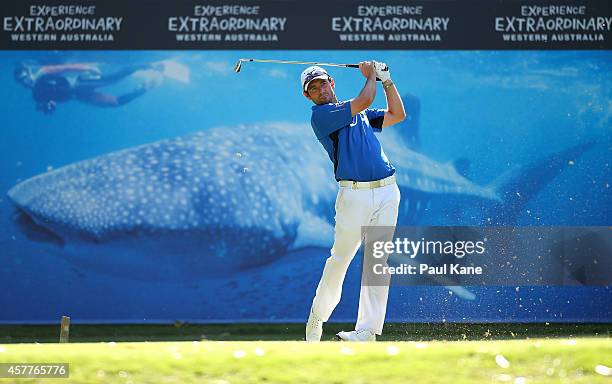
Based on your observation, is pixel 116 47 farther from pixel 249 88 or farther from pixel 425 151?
pixel 425 151

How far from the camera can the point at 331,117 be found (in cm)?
708

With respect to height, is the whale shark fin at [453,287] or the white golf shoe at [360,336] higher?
the whale shark fin at [453,287]

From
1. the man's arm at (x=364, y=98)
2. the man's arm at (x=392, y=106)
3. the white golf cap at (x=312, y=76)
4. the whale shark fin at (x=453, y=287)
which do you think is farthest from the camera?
the whale shark fin at (x=453, y=287)

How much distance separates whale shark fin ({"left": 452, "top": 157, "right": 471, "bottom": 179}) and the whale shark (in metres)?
0.04

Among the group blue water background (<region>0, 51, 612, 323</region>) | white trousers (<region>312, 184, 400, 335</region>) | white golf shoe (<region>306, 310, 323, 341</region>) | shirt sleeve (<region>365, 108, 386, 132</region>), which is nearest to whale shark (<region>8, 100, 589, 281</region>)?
blue water background (<region>0, 51, 612, 323</region>)

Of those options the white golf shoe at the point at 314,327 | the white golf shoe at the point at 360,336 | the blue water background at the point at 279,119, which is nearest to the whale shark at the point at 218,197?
the blue water background at the point at 279,119

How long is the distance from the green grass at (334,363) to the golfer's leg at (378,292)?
1783 mm

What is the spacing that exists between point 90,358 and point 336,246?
2469mm

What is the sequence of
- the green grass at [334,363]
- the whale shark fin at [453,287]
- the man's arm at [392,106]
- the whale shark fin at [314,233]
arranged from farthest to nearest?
the whale shark fin at [314,233], the whale shark fin at [453,287], the man's arm at [392,106], the green grass at [334,363]

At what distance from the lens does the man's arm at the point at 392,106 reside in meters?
7.37

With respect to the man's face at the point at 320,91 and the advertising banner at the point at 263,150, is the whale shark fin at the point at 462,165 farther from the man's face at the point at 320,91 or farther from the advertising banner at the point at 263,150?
the man's face at the point at 320,91

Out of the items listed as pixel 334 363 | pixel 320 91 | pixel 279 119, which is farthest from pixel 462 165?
pixel 334 363

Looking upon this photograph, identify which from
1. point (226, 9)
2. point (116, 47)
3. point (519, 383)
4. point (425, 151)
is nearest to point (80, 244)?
point (116, 47)

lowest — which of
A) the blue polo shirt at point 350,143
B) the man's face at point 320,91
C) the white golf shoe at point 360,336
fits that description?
the white golf shoe at point 360,336
